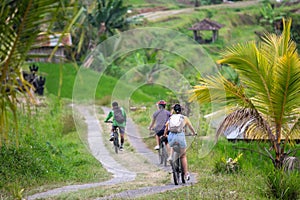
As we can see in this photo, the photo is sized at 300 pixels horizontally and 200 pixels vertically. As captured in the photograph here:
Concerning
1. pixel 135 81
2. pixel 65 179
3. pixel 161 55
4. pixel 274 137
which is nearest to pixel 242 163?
pixel 274 137

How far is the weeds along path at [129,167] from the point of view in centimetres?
864

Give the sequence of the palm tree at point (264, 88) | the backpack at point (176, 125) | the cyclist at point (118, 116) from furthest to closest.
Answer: the cyclist at point (118, 116) → the palm tree at point (264, 88) → the backpack at point (176, 125)

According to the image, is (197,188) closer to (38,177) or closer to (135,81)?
(38,177)

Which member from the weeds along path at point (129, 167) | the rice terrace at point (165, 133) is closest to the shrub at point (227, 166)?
the rice terrace at point (165, 133)

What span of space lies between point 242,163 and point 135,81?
34.8ft

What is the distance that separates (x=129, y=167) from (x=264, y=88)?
11.4 feet

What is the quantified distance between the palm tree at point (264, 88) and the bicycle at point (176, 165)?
749 mm

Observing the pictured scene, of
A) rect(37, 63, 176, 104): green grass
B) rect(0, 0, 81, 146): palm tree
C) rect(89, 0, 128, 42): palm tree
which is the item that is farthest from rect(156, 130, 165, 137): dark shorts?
rect(89, 0, 128, 42): palm tree

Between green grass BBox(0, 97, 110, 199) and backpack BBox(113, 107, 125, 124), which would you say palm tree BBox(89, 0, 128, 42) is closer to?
green grass BBox(0, 97, 110, 199)

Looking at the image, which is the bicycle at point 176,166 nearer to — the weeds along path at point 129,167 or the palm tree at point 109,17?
the weeds along path at point 129,167

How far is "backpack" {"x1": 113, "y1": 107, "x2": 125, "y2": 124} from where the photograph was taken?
1106cm

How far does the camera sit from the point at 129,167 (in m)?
11.3

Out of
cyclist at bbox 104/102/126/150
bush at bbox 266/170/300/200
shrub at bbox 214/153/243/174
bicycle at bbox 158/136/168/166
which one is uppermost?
cyclist at bbox 104/102/126/150

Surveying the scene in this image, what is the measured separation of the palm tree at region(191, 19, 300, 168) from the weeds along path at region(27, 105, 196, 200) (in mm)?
1263
